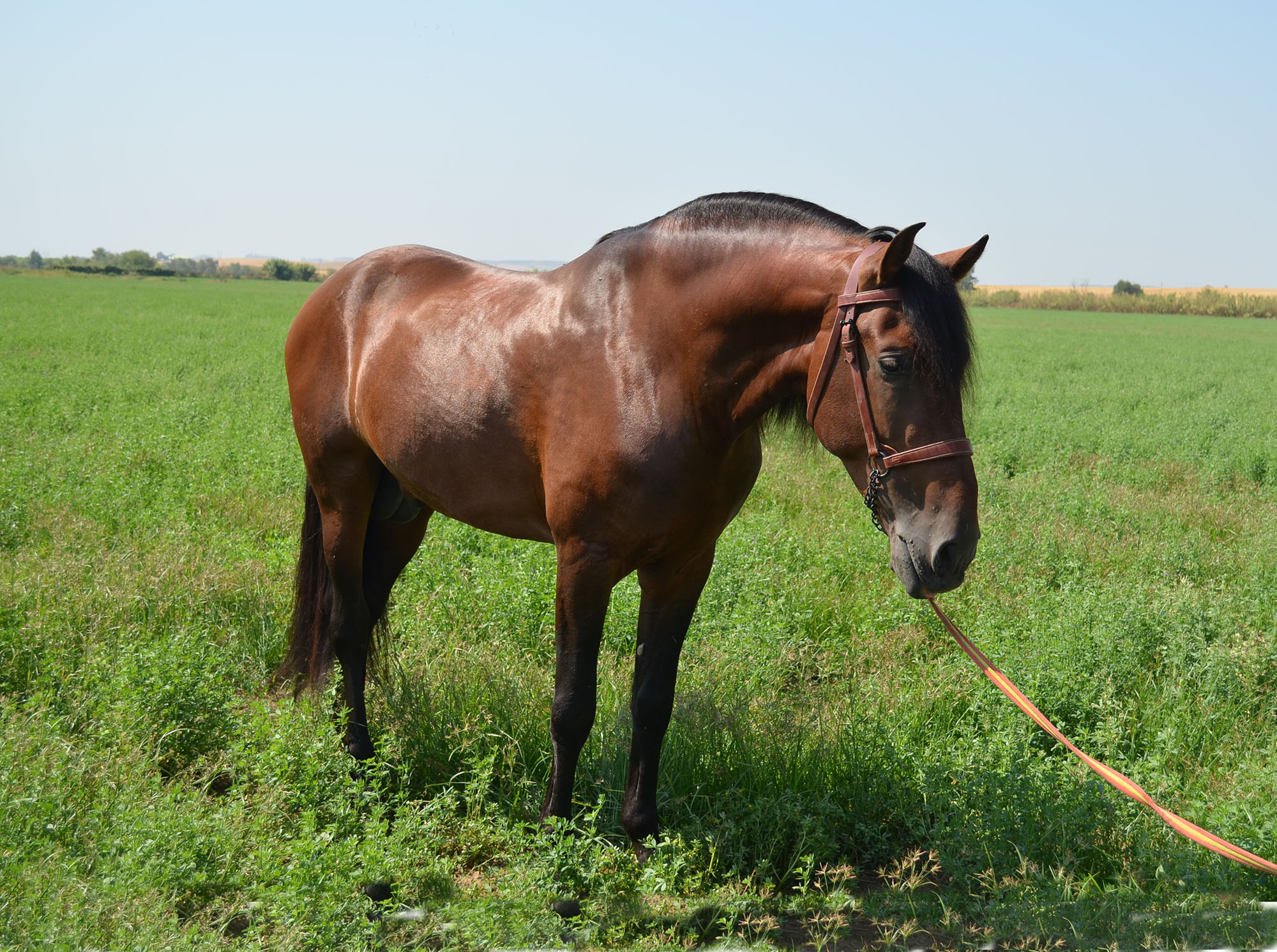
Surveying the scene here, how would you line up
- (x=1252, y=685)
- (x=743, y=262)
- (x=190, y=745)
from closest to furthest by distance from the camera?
(x=743, y=262) → (x=190, y=745) → (x=1252, y=685)

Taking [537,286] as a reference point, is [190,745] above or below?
below

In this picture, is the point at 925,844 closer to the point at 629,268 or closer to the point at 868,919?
the point at 868,919

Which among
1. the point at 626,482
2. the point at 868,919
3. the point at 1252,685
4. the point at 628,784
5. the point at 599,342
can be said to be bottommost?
the point at 868,919

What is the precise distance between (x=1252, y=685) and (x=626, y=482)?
3.52 metres

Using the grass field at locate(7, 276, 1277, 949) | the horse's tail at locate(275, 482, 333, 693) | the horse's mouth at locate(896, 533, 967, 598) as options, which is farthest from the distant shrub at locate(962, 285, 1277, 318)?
the horse's mouth at locate(896, 533, 967, 598)

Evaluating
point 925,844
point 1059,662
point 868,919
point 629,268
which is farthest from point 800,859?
point 629,268

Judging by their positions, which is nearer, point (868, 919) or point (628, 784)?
point (868, 919)

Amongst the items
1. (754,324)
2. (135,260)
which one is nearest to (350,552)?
(754,324)

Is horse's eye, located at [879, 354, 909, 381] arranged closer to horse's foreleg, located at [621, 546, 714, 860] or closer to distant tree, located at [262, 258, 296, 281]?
horse's foreleg, located at [621, 546, 714, 860]

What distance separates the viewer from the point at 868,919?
3160 millimetres

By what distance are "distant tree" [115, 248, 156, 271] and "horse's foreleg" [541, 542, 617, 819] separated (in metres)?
118

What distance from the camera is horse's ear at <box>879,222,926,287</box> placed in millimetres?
2377

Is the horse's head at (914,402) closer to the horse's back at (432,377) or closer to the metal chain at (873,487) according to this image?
the metal chain at (873,487)

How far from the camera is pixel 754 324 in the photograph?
286 centimetres
